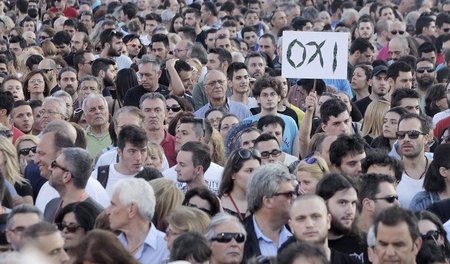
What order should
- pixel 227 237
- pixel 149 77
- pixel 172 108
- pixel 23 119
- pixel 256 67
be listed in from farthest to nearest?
pixel 256 67 → pixel 149 77 → pixel 172 108 → pixel 23 119 → pixel 227 237

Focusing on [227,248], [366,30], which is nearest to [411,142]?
[227,248]

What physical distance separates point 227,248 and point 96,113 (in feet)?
17.8

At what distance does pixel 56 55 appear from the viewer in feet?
68.9

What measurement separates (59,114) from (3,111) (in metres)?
0.57

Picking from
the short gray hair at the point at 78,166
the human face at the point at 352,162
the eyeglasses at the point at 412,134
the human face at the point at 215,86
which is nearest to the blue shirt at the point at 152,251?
the short gray hair at the point at 78,166

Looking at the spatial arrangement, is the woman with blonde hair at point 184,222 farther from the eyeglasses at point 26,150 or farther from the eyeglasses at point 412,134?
the eyeglasses at point 26,150

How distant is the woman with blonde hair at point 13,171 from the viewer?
11.5 meters

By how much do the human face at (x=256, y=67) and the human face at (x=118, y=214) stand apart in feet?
28.3

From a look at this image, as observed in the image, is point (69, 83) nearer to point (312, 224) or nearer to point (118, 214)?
point (118, 214)

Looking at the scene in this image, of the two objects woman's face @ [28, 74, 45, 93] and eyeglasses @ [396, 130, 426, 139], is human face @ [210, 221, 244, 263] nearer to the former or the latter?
eyeglasses @ [396, 130, 426, 139]

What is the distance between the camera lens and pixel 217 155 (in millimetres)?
13219

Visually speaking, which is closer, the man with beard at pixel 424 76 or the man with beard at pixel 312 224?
the man with beard at pixel 312 224

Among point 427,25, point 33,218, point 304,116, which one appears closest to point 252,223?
point 33,218

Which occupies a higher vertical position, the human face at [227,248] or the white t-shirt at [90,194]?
the human face at [227,248]
